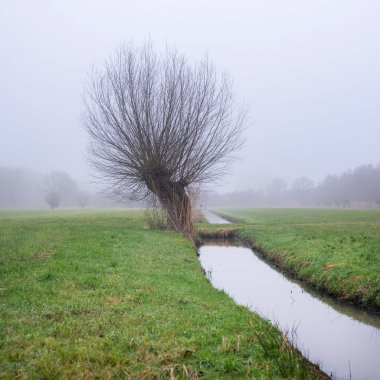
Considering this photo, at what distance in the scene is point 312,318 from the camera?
1170 cm

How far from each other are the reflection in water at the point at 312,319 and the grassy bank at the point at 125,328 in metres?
1.52

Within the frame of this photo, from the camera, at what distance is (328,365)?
27.7 feet

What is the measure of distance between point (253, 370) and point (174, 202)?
22931mm

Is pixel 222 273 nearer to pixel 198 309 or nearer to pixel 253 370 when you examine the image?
pixel 198 309

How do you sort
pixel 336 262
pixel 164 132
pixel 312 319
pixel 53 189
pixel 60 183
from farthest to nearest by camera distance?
pixel 60 183 → pixel 53 189 → pixel 164 132 → pixel 336 262 → pixel 312 319

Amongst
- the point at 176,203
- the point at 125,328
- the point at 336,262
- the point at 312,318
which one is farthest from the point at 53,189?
the point at 125,328

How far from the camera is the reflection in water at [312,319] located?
8672 millimetres

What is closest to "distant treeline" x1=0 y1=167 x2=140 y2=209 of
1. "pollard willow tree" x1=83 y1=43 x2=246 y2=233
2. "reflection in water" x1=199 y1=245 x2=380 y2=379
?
"pollard willow tree" x1=83 y1=43 x2=246 y2=233

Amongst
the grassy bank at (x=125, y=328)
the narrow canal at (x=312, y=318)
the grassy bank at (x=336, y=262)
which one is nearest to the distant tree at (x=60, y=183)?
the grassy bank at (x=336, y=262)

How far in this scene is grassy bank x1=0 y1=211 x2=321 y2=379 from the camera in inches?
245

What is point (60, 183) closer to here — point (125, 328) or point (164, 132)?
point (164, 132)

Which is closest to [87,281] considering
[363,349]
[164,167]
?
[363,349]

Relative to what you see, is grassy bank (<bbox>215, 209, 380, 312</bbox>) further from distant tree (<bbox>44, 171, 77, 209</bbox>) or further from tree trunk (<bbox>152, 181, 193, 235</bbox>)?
distant tree (<bbox>44, 171, 77, 209</bbox>)

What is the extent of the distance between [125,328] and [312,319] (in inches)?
253
